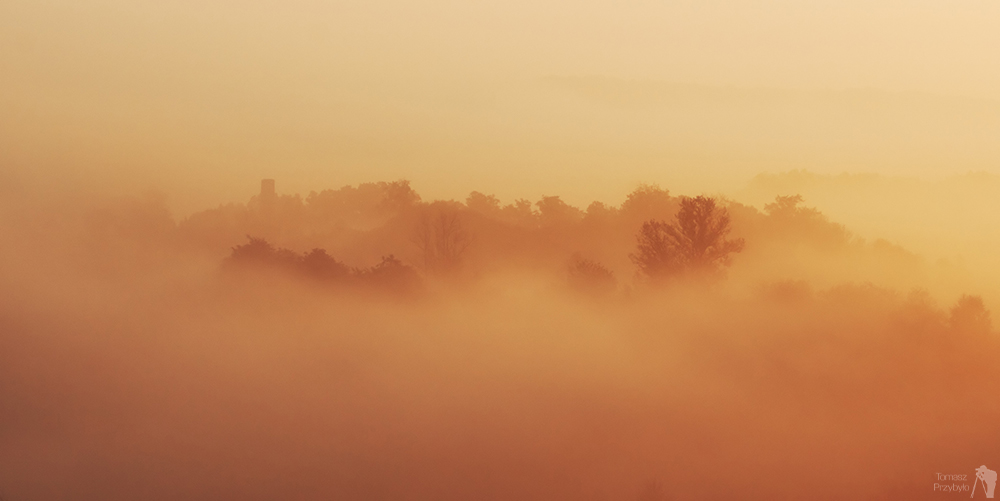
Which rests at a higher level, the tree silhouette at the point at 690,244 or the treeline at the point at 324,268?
the tree silhouette at the point at 690,244

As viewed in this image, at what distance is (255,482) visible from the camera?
56.9m

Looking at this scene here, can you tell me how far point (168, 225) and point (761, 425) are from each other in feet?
199

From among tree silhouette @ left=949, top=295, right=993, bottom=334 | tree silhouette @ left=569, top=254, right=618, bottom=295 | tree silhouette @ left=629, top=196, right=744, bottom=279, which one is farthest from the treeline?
tree silhouette @ left=949, top=295, right=993, bottom=334

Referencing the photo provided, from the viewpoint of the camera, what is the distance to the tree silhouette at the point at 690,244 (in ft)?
245

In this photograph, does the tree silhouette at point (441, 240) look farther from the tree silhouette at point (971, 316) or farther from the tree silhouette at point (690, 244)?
the tree silhouette at point (971, 316)

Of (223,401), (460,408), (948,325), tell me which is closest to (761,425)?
(460,408)

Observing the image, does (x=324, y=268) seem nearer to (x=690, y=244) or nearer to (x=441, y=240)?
(x=441, y=240)

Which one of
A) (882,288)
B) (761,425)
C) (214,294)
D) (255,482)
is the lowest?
(255,482)

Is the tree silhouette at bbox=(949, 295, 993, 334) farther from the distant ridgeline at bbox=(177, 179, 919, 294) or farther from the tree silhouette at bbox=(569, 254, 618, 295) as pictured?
the tree silhouette at bbox=(569, 254, 618, 295)

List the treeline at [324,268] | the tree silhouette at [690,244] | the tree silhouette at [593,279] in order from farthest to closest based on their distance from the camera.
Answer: the tree silhouette at [593,279], the treeline at [324,268], the tree silhouette at [690,244]

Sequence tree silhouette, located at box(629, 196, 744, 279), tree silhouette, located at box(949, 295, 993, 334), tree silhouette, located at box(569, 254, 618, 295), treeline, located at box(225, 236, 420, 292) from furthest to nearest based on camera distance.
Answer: tree silhouette, located at box(949, 295, 993, 334) < tree silhouette, located at box(569, 254, 618, 295) < treeline, located at box(225, 236, 420, 292) < tree silhouette, located at box(629, 196, 744, 279)

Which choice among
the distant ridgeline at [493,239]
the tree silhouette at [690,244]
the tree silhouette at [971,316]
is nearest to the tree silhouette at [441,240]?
the distant ridgeline at [493,239]

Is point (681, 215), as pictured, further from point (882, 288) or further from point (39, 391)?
point (39, 391)

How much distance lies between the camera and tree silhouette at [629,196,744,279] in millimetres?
74688
